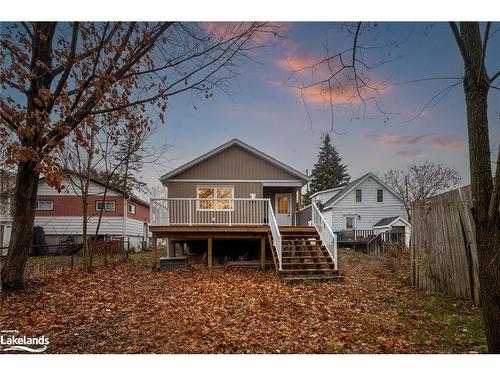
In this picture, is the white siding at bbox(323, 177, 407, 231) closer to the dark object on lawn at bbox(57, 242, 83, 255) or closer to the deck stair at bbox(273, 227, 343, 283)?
the deck stair at bbox(273, 227, 343, 283)

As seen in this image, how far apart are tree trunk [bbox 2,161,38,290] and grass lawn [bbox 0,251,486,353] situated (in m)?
0.30

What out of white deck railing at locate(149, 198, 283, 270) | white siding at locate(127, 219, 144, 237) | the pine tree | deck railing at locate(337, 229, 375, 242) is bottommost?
deck railing at locate(337, 229, 375, 242)

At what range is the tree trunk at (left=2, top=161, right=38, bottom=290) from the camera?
426 centimetres

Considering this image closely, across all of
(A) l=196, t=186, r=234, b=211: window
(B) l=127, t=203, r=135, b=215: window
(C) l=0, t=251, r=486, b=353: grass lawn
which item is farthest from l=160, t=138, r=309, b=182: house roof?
(B) l=127, t=203, r=135, b=215: window

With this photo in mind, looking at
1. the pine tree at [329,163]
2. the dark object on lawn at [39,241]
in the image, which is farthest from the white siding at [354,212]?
the dark object on lawn at [39,241]

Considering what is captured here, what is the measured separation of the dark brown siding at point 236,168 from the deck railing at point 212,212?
2.56 ft

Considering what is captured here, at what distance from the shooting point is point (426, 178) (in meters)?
4.66

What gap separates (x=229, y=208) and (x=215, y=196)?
2.15 feet

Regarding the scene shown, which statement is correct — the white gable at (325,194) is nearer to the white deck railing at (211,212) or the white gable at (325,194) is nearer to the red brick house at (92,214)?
the white deck railing at (211,212)

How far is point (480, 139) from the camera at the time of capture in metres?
2.42

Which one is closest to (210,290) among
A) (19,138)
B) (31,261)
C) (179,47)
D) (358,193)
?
(31,261)

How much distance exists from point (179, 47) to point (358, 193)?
994 centimetres

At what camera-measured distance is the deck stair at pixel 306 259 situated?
5934mm
